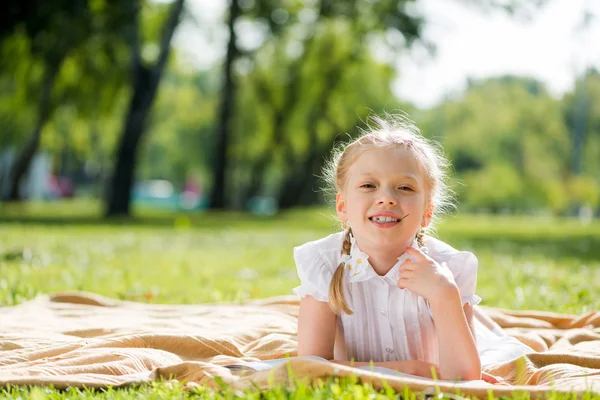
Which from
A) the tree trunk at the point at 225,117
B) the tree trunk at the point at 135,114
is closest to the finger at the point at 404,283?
the tree trunk at the point at 135,114

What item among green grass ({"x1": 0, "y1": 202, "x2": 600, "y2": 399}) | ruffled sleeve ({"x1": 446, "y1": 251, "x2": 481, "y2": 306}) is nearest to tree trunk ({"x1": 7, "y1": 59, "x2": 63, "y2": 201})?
green grass ({"x1": 0, "y1": 202, "x2": 600, "y2": 399})

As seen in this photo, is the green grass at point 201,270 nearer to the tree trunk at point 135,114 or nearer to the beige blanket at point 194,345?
the beige blanket at point 194,345

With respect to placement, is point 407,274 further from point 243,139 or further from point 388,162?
point 243,139

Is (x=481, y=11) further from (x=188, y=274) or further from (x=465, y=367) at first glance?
(x=465, y=367)

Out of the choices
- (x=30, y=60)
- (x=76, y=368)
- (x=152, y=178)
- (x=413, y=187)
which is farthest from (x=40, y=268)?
(x=152, y=178)

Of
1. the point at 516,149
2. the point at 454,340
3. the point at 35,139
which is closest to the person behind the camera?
the point at 454,340

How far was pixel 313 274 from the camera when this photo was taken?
361cm

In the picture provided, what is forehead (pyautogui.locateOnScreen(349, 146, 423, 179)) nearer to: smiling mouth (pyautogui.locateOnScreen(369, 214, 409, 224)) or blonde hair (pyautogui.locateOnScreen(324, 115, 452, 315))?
blonde hair (pyautogui.locateOnScreen(324, 115, 452, 315))

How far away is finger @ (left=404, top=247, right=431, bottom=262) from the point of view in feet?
11.1

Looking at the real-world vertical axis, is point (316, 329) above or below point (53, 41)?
below

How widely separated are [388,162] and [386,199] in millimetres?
190

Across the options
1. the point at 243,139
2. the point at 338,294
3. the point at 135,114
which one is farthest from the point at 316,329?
the point at 243,139

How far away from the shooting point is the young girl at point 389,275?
334cm

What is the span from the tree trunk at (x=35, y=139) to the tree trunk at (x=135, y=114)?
8.75 ft
